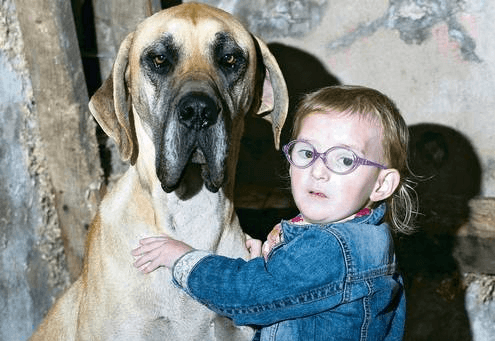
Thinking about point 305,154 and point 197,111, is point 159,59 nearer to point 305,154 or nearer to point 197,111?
point 197,111

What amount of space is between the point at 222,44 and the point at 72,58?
107 cm

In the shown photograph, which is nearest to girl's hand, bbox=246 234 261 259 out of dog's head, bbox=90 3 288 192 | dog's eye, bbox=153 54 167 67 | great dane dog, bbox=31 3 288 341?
great dane dog, bbox=31 3 288 341

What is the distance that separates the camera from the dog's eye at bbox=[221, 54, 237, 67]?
101 inches

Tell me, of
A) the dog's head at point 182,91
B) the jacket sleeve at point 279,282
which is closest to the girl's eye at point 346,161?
the jacket sleeve at point 279,282

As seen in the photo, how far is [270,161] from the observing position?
12.9ft

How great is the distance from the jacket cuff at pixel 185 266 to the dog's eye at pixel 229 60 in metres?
0.62

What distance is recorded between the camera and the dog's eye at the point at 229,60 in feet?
8.42

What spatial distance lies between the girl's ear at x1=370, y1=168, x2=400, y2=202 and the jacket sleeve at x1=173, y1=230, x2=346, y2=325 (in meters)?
0.27

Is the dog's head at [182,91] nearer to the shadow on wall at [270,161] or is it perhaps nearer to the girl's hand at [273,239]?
the girl's hand at [273,239]

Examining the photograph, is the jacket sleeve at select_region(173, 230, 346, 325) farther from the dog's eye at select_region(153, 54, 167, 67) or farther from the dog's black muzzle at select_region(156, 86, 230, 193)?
the dog's eye at select_region(153, 54, 167, 67)

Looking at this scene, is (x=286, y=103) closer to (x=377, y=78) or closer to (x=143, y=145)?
(x=143, y=145)

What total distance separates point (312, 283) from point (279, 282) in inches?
3.4

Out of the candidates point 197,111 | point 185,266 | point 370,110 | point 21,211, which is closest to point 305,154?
point 370,110

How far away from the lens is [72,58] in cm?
338
